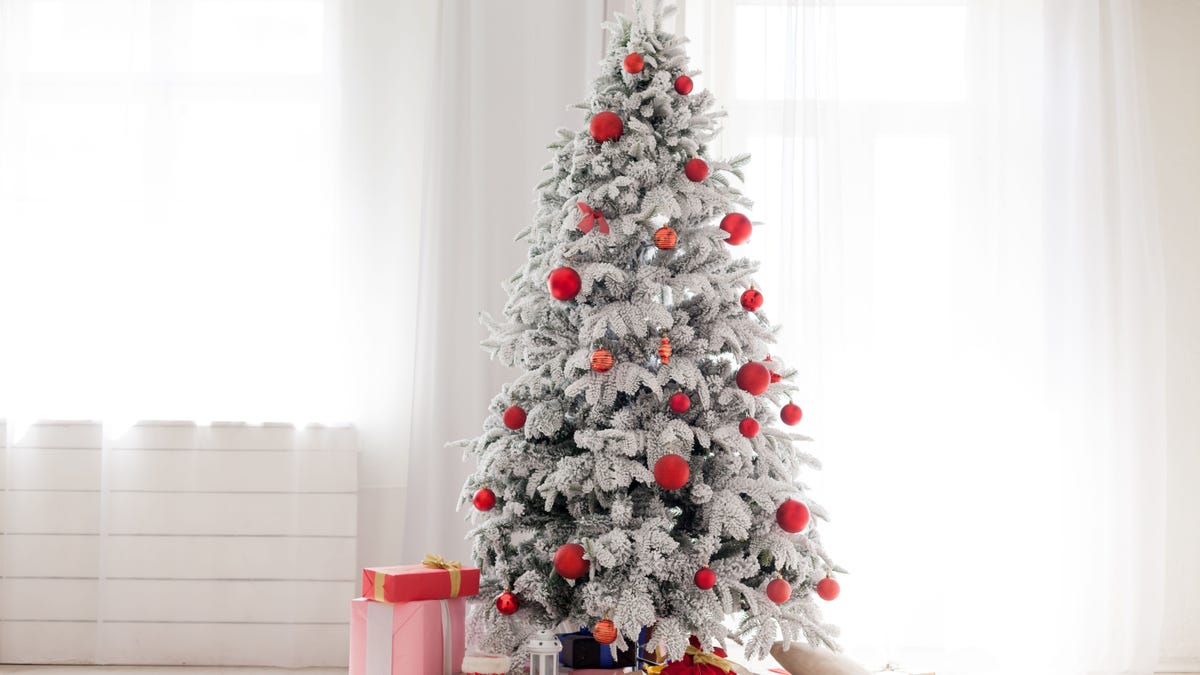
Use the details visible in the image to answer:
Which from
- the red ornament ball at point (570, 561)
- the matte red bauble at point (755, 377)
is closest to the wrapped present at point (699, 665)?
the red ornament ball at point (570, 561)

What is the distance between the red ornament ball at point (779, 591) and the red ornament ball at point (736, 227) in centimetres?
68

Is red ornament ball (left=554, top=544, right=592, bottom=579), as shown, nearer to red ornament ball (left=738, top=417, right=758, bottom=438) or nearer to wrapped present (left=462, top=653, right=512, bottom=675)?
wrapped present (left=462, top=653, right=512, bottom=675)

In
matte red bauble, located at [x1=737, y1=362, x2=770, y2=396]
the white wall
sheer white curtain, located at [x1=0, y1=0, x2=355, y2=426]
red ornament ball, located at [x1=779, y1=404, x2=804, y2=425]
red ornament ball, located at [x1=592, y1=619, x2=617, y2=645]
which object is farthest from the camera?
the white wall

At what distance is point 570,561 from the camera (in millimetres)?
1838

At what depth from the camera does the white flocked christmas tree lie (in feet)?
6.11

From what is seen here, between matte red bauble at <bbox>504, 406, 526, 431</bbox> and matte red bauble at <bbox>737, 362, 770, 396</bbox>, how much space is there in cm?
46

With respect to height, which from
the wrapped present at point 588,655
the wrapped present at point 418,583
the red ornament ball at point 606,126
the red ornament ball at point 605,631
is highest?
the red ornament ball at point 606,126

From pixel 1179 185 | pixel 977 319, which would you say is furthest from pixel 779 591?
pixel 1179 185

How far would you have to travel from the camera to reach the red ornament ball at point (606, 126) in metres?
1.93

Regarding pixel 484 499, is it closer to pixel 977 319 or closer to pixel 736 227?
pixel 736 227

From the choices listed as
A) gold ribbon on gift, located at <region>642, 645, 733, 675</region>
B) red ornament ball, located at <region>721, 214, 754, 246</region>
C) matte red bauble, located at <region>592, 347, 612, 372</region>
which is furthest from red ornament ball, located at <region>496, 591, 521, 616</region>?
red ornament ball, located at <region>721, 214, 754, 246</region>

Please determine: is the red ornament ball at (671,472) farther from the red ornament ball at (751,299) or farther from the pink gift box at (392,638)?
the pink gift box at (392,638)

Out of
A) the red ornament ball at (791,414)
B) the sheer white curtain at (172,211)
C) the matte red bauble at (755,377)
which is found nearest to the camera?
the matte red bauble at (755,377)

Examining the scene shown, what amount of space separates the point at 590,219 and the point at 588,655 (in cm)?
95
